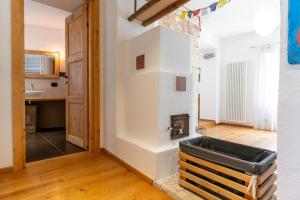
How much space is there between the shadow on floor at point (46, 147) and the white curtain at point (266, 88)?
4212mm

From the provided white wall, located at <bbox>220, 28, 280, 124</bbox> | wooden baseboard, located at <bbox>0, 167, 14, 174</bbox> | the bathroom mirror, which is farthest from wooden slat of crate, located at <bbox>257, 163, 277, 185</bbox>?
the bathroom mirror

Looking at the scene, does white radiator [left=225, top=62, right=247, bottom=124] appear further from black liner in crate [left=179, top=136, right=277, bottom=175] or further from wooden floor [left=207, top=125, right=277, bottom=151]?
black liner in crate [left=179, top=136, right=277, bottom=175]

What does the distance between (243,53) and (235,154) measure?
4109 mm

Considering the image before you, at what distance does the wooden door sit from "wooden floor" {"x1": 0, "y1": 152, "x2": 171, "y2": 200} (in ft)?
2.16

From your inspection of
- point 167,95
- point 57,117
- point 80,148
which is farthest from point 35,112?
point 167,95

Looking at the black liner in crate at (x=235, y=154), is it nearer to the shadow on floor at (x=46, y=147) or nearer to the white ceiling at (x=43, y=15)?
the shadow on floor at (x=46, y=147)

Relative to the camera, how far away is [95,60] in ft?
8.70

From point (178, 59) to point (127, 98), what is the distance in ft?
2.55

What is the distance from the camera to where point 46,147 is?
292 centimetres

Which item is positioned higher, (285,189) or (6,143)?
(285,189)

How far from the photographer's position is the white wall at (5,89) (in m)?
2.00

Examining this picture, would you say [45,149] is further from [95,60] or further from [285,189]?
[285,189]

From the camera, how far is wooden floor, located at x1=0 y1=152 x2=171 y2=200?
62.7 inches

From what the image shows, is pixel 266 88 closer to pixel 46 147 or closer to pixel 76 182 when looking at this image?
pixel 76 182
